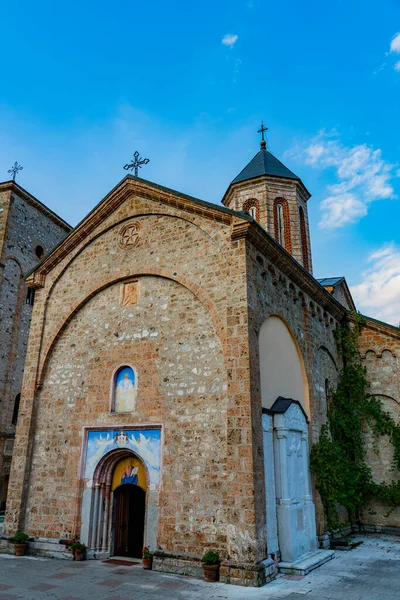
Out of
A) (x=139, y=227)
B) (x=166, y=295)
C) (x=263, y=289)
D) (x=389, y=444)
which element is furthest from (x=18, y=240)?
(x=389, y=444)

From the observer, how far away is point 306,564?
8.81 metres

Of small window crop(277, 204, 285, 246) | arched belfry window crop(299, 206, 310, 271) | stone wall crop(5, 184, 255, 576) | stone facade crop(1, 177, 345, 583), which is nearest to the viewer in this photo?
stone facade crop(1, 177, 345, 583)

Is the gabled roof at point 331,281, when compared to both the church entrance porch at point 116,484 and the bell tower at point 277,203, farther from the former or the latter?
the church entrance porch at point 116,484

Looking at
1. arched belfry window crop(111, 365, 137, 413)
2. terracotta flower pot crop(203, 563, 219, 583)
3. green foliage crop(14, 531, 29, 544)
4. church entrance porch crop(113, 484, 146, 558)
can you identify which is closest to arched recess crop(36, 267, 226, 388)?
arched belfry window crop(111, 365, 137, 413)

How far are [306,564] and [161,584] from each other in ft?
9.58

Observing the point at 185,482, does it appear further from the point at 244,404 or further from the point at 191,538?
the point at 244,404

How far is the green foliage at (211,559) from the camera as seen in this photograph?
314 inches

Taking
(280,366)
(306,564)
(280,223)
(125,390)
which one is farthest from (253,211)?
(306,564)

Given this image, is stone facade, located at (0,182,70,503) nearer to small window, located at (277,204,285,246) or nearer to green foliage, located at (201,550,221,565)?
small window, located at (277,204,285,246)

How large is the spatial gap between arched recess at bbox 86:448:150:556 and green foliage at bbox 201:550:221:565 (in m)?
2.19

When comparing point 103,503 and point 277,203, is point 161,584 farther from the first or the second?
point 277,203

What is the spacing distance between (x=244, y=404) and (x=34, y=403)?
581cm

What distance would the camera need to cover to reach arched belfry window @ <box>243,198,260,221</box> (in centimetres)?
1786

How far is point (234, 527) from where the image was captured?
26.4 feet
